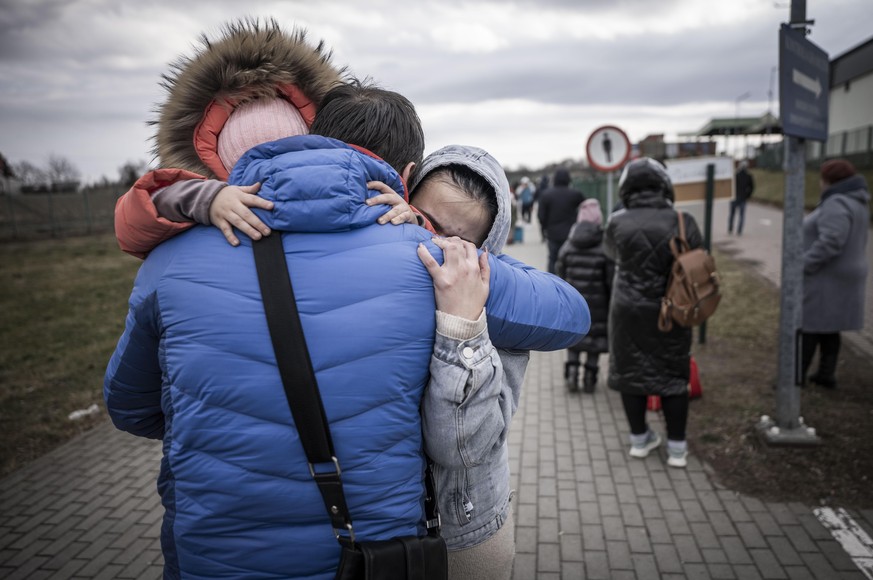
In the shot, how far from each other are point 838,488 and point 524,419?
2.27 metres

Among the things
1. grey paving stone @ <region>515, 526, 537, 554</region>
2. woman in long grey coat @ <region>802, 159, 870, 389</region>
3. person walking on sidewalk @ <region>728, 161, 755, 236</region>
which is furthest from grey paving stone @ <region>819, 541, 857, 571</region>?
person walking on sidewalk @ <region>728, 161, 755, 236</region>

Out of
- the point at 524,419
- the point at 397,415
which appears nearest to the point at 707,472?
the point at 524,419

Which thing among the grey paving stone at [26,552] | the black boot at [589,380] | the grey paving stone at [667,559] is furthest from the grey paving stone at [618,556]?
the grey paving stone at [26,552]

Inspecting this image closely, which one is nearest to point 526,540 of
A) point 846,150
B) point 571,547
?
point 571,547

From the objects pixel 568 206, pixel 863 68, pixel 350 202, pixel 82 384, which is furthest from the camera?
pixel 863 68

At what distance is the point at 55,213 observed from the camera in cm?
2622

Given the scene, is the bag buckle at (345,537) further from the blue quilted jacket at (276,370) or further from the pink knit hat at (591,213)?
the pink knit hat at (591,213)

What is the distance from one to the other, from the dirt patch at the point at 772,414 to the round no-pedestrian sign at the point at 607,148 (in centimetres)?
283

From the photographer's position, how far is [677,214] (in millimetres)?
3961

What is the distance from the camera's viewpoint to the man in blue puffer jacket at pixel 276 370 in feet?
3.65

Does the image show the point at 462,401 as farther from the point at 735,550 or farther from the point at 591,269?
the point at 591,269

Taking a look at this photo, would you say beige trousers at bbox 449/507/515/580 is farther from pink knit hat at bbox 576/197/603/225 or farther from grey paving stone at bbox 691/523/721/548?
pink knit hat at bbox 576/197/603/225

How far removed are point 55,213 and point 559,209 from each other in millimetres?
24712

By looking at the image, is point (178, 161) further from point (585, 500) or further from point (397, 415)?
point (585, 500)
